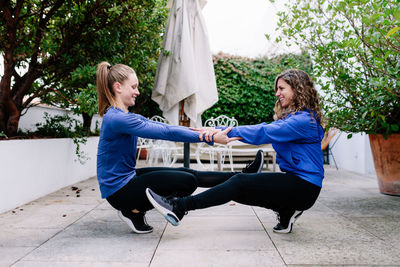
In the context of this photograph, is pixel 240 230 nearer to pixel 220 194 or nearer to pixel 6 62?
pixel 220 194

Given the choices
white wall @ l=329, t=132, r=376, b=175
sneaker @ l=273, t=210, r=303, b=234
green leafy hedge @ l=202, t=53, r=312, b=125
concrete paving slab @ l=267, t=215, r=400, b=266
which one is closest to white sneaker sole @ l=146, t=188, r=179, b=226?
concrete paving slab @ l=267, t=215, r=400, b=266

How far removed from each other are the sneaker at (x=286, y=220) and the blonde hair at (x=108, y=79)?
58.9 inches

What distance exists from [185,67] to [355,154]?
454 cm

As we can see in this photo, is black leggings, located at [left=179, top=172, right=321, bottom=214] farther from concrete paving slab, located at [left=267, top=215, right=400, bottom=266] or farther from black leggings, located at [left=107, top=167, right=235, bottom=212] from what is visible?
concrete paving slab, located at [left=267, top=215, right=400, bottom=266]

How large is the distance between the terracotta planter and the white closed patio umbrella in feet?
6.88

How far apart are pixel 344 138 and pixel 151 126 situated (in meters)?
6.60

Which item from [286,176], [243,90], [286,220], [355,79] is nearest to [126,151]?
[286,176]

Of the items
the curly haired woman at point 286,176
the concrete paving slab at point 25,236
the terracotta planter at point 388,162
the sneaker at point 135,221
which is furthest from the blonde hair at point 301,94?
the terracotta planter at point 388,162

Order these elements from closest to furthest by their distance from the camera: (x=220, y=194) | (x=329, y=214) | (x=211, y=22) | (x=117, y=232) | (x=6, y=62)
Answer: (x=220, y=194) → (x=117, y=232) → (x=329, y=214) → (x=6, y=62) → (x=211, y=22)

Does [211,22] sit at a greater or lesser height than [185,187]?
greater

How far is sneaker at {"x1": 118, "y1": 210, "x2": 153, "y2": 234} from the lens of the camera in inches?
107

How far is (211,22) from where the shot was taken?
1448cm

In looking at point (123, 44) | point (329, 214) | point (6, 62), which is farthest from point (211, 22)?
point (329, 214)

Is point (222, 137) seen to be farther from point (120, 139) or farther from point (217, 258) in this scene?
point (217, 258)
